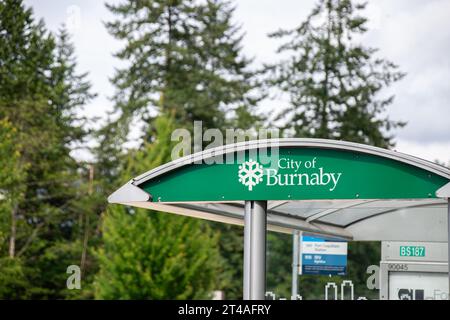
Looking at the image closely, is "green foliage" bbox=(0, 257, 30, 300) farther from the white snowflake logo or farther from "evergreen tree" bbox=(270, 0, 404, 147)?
the white snowflake logo

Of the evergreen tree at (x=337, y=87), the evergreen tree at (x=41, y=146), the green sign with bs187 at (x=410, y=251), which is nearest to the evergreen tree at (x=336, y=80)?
the evergreen tree at (x=337, y=87)

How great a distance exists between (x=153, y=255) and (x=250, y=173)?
838 inches

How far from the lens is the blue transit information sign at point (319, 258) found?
23.7 meters

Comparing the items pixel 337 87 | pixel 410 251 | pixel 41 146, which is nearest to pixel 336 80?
pixel 337 87

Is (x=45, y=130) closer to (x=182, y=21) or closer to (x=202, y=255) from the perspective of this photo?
(x=182, y=21)

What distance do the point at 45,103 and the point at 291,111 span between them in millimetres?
11770

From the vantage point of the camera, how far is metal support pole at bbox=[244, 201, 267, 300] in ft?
27.4

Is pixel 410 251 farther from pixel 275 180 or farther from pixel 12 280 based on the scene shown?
pixel 12 280

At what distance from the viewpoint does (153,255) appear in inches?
1155

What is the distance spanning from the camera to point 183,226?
30.3 meters

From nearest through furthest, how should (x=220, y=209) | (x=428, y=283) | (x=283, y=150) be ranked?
(x=283, y=150), (x=220, y=209), (x=428, y=283)

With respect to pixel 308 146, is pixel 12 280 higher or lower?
lower

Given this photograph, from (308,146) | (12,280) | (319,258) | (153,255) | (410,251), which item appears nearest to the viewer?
(308,146)
